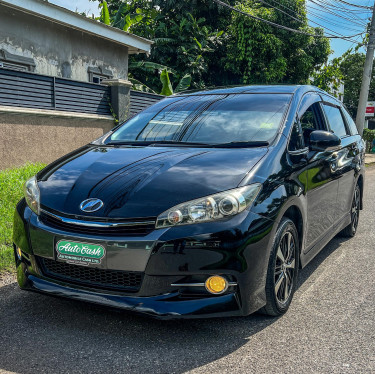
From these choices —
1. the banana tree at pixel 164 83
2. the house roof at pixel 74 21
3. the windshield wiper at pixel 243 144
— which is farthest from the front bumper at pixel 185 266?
the banana tree at pixel 164 83

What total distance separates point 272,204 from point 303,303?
1.00m

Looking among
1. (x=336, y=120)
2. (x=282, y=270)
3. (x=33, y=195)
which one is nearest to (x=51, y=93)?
(x=336, y=120)

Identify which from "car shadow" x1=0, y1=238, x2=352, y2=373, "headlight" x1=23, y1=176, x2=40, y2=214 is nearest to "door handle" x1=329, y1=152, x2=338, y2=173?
"car shadow" x1=0, y1=238, x2=352, y2=373

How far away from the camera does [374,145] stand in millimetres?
28781

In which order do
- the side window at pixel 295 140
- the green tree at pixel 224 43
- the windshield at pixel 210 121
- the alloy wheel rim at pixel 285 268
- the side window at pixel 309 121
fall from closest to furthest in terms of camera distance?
the alloy wheel rim at pixel 285 268, the side window at pixel 295 140, the windshield at pixel 210 121, the side window at pixel 309 121, the green tree at pixel 224 43

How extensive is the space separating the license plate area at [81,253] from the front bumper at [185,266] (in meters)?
0.03

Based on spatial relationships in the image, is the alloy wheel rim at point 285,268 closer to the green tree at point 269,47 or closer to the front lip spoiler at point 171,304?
the front lip spoiler at point 171,304

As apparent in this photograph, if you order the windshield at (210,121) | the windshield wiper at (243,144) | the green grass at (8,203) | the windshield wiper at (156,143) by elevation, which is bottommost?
the green grass at (8,203)

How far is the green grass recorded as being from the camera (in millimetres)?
4219

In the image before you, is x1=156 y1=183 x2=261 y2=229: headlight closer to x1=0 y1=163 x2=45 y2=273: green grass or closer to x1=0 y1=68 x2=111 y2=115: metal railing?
x1=0 y1=163 x2=45 y2=273: green grass

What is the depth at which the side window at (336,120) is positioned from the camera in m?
4.82

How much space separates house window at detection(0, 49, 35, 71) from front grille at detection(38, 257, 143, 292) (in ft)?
30.2

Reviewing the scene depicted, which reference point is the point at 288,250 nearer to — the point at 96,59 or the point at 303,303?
the point at 303,303

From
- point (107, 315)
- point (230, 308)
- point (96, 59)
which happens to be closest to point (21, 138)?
point (96, 59)
